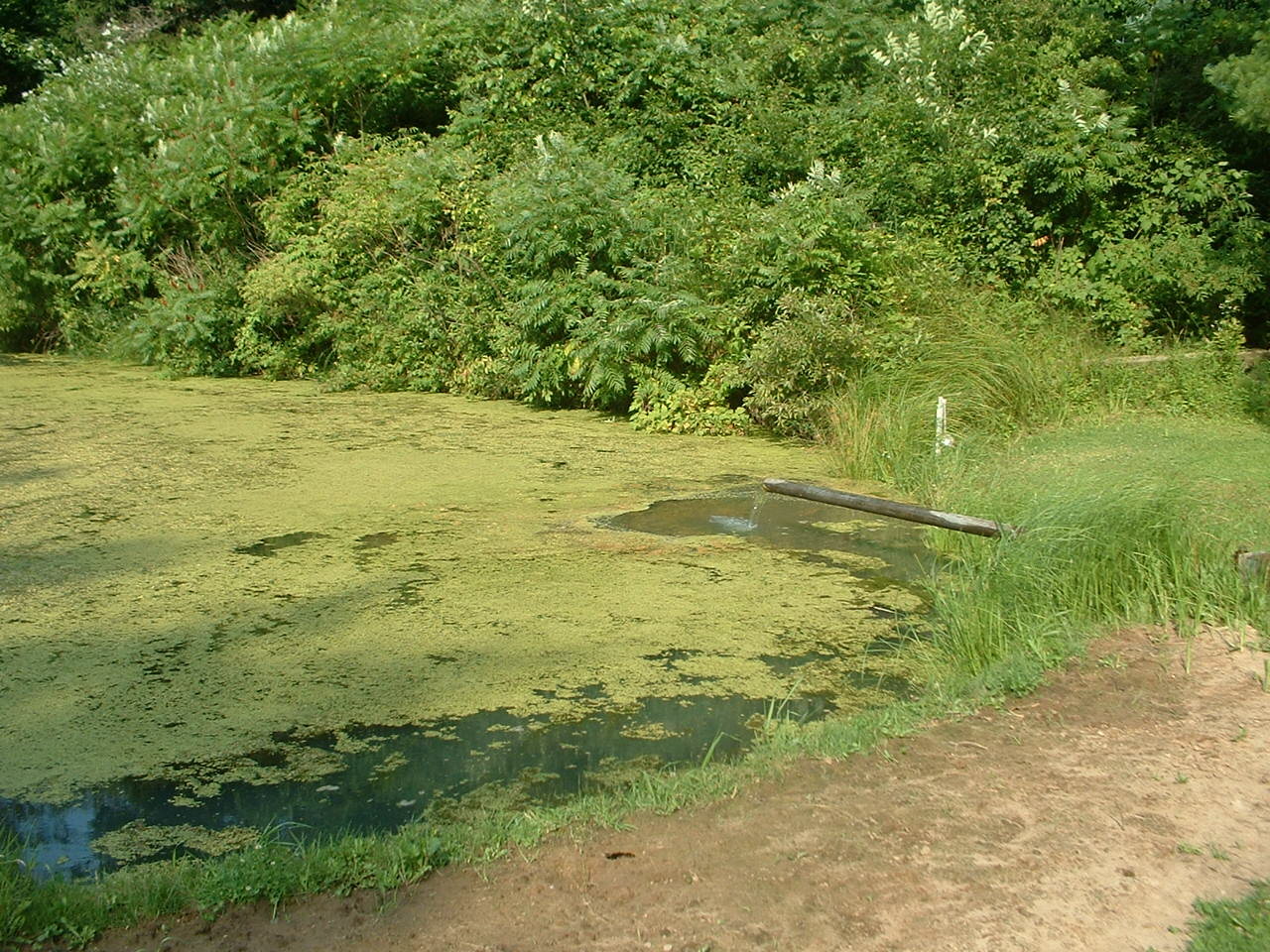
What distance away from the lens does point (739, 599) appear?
6336 mm

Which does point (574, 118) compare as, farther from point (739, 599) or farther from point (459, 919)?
point (459, 919)

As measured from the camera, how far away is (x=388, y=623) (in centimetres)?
602

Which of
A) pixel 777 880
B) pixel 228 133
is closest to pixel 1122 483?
pixel 777 880

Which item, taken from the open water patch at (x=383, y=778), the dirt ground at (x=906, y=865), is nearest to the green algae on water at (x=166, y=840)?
the open water patch at (x=383, y=778)

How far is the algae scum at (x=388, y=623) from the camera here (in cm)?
452

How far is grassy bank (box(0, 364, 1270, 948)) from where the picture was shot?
11.4 ft

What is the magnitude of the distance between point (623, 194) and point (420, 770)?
8237 millimetres

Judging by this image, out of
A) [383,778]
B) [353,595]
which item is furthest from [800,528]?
[383,778]

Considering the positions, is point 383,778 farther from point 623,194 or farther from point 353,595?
point 623,194

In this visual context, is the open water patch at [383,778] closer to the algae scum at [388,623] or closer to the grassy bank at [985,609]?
the algae scum at [388,623]

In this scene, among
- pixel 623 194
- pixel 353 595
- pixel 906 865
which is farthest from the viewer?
Result: pixel 623 194

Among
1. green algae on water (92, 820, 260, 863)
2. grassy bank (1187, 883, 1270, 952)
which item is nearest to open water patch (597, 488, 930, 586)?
grassy bank (1187, 883, 1270, 952)

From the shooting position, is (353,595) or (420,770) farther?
(353,595)

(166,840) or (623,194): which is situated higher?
(623,194)
